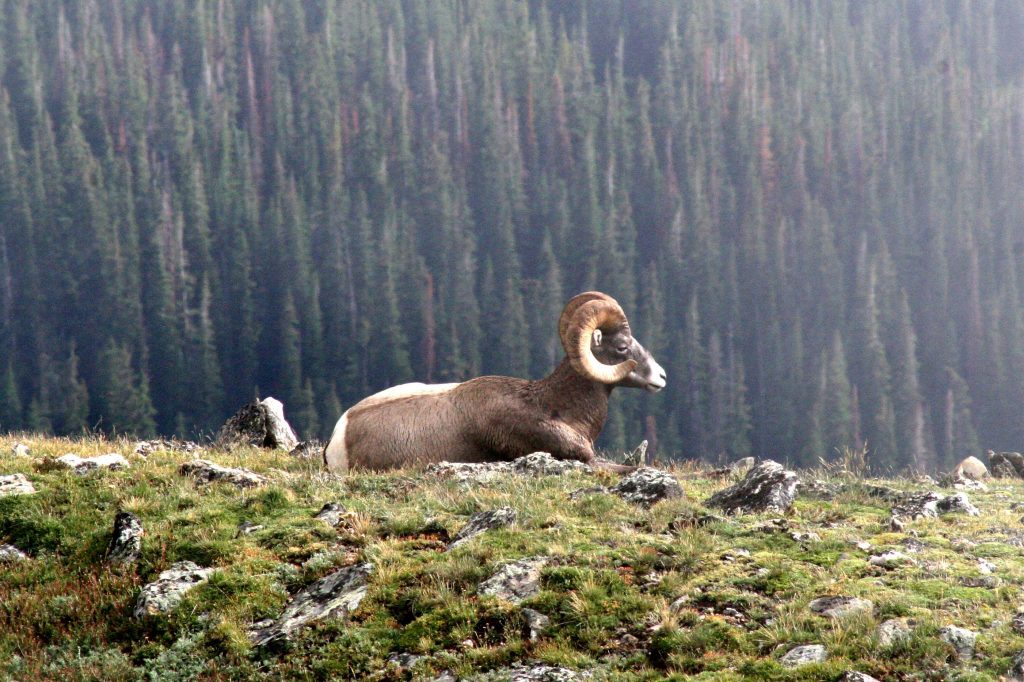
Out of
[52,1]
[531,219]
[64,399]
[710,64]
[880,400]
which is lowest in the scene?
[880,400]

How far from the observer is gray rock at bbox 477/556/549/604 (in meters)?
8.40

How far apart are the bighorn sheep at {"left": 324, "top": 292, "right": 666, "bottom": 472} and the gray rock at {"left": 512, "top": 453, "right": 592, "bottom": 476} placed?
614 mm

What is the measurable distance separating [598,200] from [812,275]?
2617 centimetres

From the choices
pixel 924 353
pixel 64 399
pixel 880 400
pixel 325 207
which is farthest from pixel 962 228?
pixel 64 399

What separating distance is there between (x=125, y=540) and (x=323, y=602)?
6.79ft

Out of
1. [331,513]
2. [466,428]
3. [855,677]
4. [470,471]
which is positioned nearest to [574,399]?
[466,428]

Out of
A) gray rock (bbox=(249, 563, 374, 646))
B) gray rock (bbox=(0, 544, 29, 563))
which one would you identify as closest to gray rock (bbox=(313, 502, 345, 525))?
gray rock (bbox=(249, 563, 374, 646))

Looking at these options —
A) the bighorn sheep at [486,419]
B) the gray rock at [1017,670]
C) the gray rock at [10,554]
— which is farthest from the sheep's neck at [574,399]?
the gray rock at [1017,670]

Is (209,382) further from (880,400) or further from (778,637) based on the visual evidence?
(778,637)

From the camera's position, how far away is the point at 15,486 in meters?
11.0

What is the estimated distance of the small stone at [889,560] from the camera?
8.67 metres

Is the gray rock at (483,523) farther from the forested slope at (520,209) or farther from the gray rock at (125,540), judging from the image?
the forested slope at (520,209)

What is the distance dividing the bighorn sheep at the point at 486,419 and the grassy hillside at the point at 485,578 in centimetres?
258

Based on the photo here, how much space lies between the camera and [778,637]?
7.39 meters
